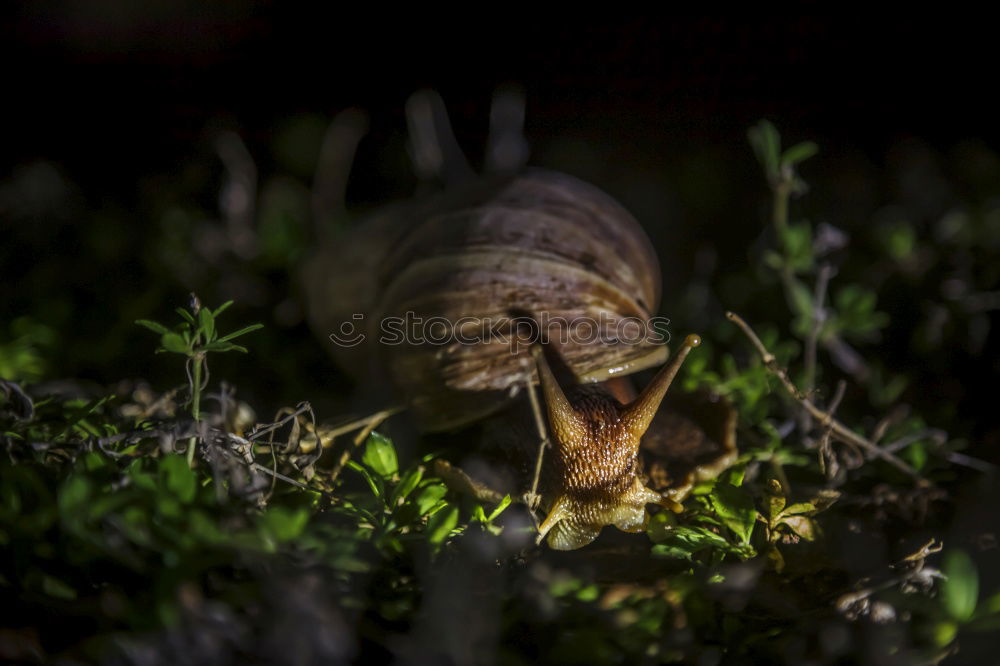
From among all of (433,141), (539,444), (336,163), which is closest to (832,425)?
(539,444)

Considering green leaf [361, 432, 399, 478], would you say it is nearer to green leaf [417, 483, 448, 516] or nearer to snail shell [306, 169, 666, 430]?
green leaf [417, 483, 448, 516]

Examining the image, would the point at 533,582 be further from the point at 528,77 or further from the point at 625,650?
the point at 528,77

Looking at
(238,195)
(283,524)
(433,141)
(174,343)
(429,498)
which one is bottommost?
(429,498)

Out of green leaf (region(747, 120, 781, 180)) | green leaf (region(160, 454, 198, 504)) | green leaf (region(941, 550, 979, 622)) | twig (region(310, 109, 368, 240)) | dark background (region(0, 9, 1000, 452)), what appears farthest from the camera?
twig (region(310, 109, 368, 240))

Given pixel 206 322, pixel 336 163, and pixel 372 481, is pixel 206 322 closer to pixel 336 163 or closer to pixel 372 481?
pixel 372 481

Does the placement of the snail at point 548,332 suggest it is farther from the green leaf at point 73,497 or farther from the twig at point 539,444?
the green leaf at point 73,497

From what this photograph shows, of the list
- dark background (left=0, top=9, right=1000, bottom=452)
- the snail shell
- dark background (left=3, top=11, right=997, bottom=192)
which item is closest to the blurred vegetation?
dark background (left=0, top=9, right=1000, bottom=452)

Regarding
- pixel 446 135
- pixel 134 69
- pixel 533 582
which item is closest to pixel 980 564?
pixel 533 582
